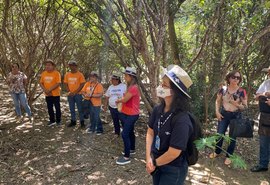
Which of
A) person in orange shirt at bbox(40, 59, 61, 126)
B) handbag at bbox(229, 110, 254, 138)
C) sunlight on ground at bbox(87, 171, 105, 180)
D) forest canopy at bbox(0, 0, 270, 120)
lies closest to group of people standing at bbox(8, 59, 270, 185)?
person in orange shirt at bbox(40, 59, 61, 126)

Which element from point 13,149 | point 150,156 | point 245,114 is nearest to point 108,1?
point 13,149

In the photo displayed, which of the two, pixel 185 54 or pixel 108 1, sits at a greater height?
pixel 108 1

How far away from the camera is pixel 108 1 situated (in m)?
5.79

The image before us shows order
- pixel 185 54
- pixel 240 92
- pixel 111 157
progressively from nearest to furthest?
pixel 240 92 → pixel 111 157 → pixel 185 54

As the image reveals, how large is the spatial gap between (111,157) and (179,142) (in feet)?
10.4

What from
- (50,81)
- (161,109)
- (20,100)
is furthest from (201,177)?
(20,100)

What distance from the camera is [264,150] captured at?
4.98 m

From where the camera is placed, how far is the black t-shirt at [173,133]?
2475 millimetres

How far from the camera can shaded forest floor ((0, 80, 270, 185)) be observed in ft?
15.4

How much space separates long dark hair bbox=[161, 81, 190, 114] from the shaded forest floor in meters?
1.47

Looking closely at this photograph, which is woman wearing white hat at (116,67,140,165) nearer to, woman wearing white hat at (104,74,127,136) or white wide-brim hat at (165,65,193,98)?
woman wearing white hat at (104,74,127,136)

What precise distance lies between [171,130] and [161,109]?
269 mm

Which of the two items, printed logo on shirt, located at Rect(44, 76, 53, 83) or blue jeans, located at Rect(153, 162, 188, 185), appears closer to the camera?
blue jeans, located at Rect(153, 162, 188, 185)

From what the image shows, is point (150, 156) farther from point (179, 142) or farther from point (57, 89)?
point (57, 89)
